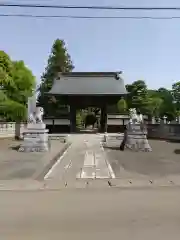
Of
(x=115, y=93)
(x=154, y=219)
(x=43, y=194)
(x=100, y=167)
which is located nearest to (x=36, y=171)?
(x=100, y=167)

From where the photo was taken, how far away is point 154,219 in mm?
5789

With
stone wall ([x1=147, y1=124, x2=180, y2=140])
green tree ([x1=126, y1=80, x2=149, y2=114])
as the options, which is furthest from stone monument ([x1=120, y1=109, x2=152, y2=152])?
green tree ([x1=126, y1=80, x2=149, y2=114])

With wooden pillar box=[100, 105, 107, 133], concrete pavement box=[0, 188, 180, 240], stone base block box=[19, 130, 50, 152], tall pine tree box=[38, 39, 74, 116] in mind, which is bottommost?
concrete pavement box=[0, 188, 180, 240]

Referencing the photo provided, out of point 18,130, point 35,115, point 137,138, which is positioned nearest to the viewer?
point 137,138

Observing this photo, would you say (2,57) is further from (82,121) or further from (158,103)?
(158,103)

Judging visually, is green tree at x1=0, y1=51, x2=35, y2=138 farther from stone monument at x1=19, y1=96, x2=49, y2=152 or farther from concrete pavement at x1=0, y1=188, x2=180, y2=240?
concrete pavement at x1=0, y1=188, x2=180, y2=240

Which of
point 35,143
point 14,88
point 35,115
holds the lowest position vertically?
point 35,143

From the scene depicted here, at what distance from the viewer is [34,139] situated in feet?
66.1

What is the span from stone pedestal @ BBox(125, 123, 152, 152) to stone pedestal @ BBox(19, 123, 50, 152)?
5448 millimetres

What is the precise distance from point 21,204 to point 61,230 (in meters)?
2.18

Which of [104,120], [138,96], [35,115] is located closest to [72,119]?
[104,120]

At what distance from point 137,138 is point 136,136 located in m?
0.16

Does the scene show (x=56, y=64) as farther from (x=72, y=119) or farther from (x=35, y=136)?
(x=35, y=136)

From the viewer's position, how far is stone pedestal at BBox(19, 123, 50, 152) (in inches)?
790
